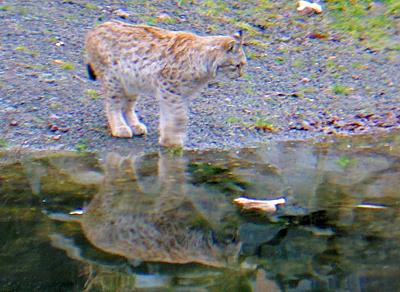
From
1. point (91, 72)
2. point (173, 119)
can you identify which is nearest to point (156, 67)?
point (173, 119)

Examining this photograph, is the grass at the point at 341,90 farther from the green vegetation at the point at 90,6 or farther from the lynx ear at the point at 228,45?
the green vegetation at the point at 90,6

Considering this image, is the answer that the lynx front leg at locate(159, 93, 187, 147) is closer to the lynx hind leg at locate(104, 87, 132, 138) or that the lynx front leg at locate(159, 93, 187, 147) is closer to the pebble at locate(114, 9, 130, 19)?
the lynx hind leg at locate(104, 87, 132, 138)

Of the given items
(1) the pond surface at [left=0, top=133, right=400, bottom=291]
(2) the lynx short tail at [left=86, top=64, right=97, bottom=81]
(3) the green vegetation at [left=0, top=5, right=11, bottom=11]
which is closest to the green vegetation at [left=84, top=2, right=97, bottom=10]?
(3) the green vegetation at [left=0, top=5, right=11, bottom=11]

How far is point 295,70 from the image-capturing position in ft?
33.6

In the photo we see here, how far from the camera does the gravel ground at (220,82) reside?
324 inches

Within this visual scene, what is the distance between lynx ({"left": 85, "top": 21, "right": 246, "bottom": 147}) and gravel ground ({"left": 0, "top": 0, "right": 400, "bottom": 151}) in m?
0.25

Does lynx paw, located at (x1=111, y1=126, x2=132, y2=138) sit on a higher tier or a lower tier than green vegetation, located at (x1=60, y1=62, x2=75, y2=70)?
lower

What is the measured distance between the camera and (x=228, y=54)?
25.5ft

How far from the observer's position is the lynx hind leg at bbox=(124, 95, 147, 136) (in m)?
8.12

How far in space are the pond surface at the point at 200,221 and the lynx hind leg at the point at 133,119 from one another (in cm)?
54

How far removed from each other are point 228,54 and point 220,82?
192 centimetres

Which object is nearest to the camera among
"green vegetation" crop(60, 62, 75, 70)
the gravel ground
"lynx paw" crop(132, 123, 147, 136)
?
"lynx paw" crop(132, 123, 147, 136)

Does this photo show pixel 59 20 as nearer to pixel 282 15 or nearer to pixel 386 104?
pixel 282 15

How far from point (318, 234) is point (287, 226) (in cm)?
23
